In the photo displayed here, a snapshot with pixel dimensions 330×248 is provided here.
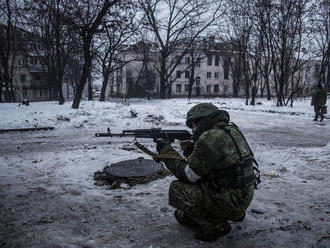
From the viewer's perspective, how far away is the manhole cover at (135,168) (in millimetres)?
5090

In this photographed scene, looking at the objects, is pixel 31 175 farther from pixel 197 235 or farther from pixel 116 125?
pixel 116 125

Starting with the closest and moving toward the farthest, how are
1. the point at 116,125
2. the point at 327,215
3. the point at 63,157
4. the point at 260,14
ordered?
the point at 327,215, the point at 63,157, the point at 116,125, the point at 260,14

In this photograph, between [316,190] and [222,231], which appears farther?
[316,190]

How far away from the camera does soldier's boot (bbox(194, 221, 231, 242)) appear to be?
292 cm

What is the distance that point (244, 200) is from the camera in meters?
2.77

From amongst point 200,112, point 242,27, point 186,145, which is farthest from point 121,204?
point 242,27

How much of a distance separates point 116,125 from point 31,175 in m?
6.85

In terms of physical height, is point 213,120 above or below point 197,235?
above

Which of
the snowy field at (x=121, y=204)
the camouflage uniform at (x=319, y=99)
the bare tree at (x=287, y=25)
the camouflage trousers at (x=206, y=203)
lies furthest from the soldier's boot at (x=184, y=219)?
the bare tree at (x=287, y=25)

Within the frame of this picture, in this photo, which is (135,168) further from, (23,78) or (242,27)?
(23,78)

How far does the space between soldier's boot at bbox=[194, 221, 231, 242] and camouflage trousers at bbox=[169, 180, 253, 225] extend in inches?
2.0

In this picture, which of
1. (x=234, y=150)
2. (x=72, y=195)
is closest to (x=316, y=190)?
(x=234, y=150)

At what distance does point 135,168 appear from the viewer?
543 centimetres

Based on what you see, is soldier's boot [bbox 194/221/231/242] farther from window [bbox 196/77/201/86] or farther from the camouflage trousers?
window [bbox 196/77/201/86]
